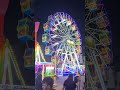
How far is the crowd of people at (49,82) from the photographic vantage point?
259 centimetres

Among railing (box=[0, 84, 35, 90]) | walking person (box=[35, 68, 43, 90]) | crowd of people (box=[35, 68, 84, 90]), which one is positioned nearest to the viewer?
crowd of people (box=[35, 68, 84, 90])

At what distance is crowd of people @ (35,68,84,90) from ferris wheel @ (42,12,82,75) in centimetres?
10

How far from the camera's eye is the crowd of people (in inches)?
102

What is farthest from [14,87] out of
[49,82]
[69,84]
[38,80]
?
[69,84]

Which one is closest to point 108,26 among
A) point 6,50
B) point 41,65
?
point 41,65

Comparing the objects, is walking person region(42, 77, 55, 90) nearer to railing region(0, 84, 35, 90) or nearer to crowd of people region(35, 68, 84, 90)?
crowd of people region(35, 68, 84, 90)

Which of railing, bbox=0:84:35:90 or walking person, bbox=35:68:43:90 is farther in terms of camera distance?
railing, bbox=0:84:35:90

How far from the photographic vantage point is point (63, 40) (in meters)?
2.68

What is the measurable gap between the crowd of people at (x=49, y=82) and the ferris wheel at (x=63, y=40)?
0.32 ft

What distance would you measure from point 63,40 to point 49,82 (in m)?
0.41

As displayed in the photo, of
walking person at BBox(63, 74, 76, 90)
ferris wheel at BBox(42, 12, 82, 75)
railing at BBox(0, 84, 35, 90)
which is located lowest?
railing at BBox(0, 84, 35, 90)

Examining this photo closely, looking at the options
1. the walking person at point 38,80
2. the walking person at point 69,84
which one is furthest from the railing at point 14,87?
the walking person at point 69,84

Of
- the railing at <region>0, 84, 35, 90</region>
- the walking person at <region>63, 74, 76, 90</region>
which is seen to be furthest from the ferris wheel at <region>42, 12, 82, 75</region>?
the railing at <region>0, 84, 35, 90</region>

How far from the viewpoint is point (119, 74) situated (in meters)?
2.46
